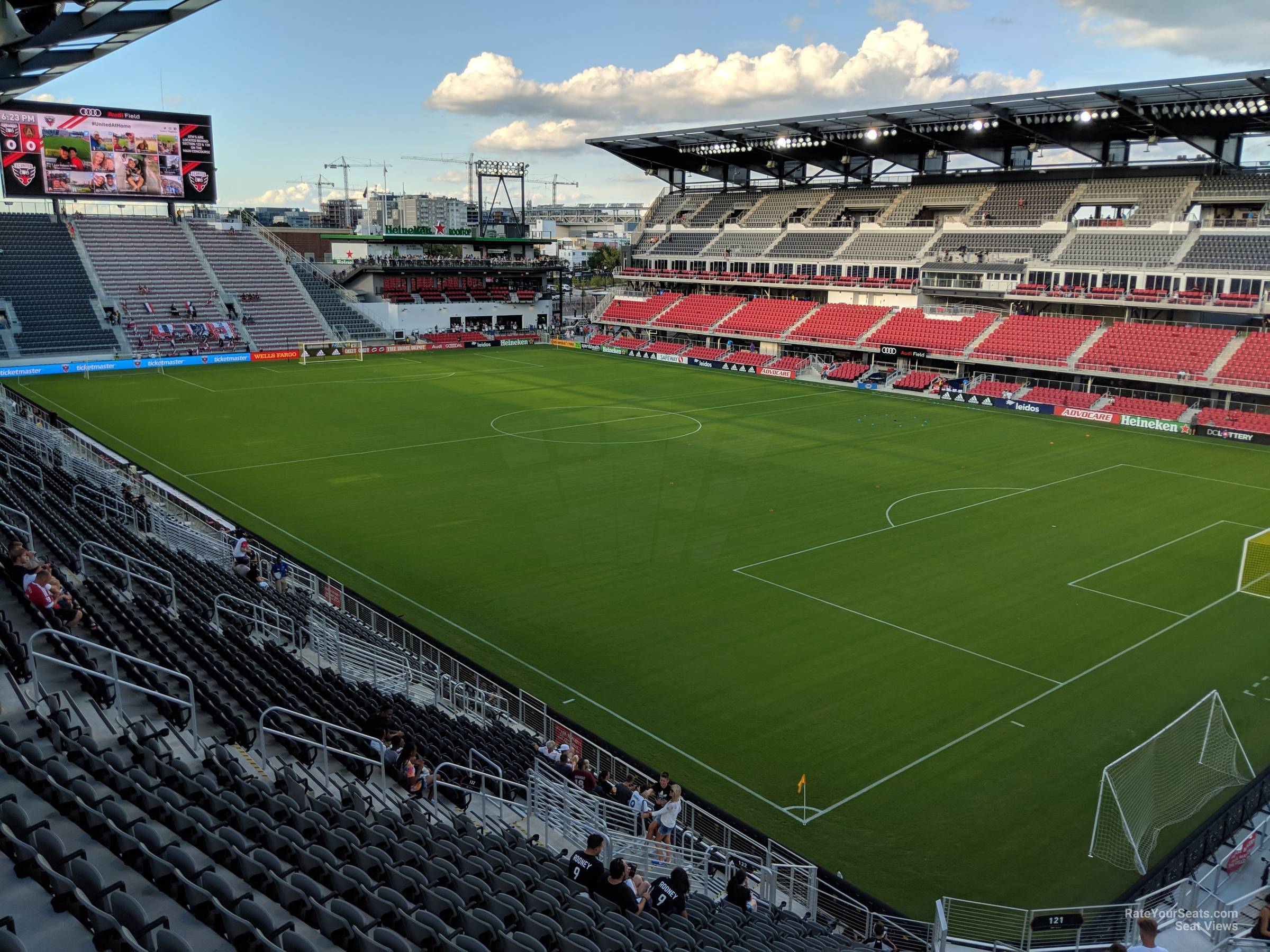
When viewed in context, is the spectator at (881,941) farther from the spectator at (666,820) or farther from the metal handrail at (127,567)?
the metal handrail at (127,567)

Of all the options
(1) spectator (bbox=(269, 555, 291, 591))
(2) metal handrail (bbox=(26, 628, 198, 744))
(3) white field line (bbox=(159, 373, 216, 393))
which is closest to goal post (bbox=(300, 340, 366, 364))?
(3) white field line (bbox=(159, 373, 216, 393))

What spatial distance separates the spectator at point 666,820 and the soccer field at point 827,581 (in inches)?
92.3

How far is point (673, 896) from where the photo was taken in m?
10.0

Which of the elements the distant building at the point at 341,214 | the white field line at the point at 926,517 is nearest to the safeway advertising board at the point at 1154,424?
the white field line at the point at 926,517

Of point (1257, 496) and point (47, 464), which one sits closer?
point (47, 464)

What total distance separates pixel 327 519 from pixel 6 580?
52.6 ft

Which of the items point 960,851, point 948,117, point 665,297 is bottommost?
point 960,851

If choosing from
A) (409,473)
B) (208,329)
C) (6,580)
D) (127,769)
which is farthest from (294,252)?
(127,769)

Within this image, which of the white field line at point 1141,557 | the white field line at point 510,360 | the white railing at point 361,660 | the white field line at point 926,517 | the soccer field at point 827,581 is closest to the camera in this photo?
the soccer field at point 827,581

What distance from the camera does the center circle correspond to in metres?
42.6

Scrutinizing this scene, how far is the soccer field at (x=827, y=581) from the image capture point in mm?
15469

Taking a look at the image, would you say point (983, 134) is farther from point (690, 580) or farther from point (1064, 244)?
point (690, 580)

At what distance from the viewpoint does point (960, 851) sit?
45.4 ft

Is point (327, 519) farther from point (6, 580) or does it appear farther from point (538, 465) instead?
point (6, 580)
